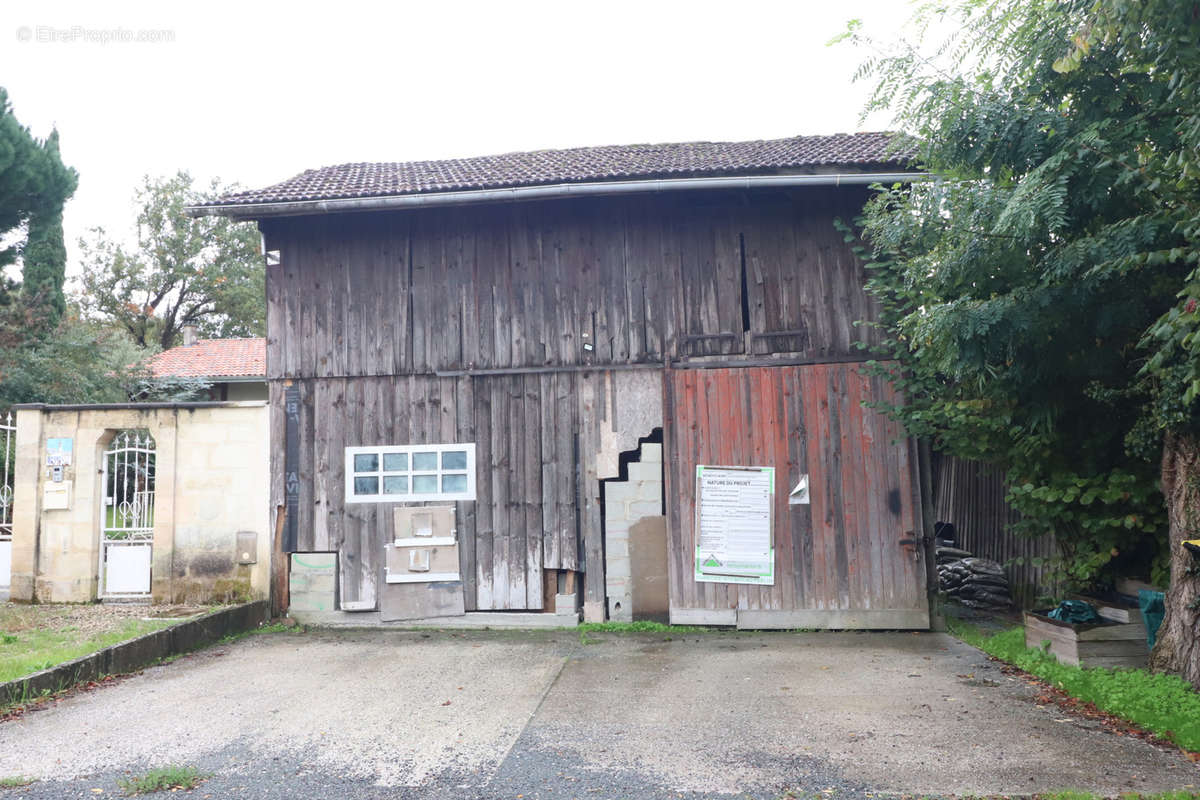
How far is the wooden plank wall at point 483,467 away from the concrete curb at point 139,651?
97cm

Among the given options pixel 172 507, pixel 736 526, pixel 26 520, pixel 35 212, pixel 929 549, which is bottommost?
pixel 929 549

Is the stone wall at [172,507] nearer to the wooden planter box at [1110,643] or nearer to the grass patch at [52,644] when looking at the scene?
the grass patch at [52,644]

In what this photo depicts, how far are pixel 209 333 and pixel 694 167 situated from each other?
3211 cm

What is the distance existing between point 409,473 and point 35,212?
15735 mm

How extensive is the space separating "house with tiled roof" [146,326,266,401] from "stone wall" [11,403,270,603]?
16354 millimetres

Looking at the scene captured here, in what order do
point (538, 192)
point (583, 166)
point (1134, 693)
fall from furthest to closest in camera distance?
point (583, 166)
point (538, 192)
point (1134, 693)

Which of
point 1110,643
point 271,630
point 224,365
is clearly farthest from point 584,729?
point 224,365

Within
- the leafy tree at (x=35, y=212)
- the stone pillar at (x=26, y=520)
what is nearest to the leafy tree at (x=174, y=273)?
the leafy tree at (x=35, y=212)

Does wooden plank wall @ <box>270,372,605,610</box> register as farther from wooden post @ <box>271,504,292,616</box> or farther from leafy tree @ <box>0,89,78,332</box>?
leafy tree @ <box>0,89,78,332</box>

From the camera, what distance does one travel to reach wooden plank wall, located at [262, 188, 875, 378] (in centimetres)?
882

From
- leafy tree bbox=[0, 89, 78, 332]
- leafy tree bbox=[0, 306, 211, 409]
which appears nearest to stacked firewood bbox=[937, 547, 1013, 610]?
leafy tree bbox=[0, 306, 211, 409]

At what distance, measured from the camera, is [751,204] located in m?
8.93

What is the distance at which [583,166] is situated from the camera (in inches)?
366

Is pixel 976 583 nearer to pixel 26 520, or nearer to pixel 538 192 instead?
pixel 538 192
